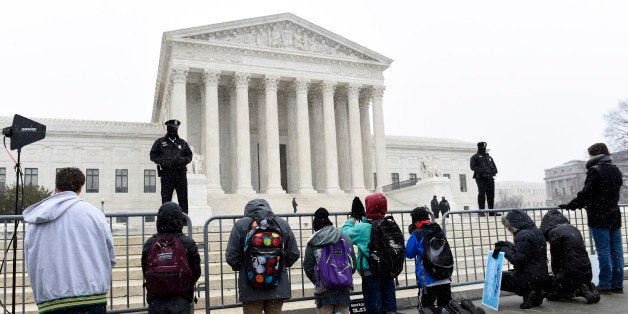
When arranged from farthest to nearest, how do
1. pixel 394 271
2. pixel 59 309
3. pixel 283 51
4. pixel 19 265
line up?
pixel 283 51, pixel 19 265, pixel 394 271, pixel 59 309

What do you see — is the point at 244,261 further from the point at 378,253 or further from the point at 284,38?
the point at 284,38

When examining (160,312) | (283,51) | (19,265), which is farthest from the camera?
(283,51)

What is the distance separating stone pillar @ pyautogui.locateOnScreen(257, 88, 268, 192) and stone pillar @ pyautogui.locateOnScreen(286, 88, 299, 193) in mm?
2341

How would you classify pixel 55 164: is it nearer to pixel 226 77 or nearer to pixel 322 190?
pixel 226 77

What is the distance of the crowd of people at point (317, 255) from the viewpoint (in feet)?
14.6

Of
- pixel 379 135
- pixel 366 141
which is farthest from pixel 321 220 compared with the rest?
pixel 366 141

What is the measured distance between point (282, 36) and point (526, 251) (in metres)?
32.5

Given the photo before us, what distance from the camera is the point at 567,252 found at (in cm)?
749

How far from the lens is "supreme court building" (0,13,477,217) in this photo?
33.8m

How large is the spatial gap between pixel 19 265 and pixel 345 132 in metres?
33.9

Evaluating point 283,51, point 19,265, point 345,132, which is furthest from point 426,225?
point 345,132

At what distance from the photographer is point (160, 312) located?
5.07 m

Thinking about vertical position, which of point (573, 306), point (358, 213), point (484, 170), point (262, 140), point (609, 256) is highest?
point (262, 140)

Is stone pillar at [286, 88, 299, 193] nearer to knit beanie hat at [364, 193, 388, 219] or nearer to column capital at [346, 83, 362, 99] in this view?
column capital at [346, 83, 362, 99]
